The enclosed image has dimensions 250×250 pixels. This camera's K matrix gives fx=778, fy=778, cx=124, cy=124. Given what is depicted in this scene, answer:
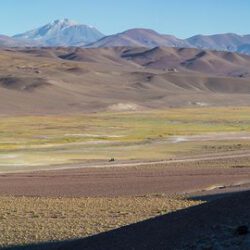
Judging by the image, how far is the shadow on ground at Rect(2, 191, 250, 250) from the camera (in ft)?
42.2

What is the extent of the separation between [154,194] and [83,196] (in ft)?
→ 9.02

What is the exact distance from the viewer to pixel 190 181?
113 feet

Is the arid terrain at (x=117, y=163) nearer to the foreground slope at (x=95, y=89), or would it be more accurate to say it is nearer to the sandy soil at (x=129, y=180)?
the sandy soil at (x=129, y=180)

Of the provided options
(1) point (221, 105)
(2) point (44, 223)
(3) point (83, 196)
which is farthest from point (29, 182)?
(1) point (221, 105)

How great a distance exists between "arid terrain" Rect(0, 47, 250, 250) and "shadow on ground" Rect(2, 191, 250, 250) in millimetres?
38

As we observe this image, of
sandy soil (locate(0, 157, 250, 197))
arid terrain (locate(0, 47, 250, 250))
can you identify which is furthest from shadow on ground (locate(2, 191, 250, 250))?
sandy soil (locate(0, 157, 250, 197))

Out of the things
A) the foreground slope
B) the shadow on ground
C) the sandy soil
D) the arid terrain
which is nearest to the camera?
the shadow on ground

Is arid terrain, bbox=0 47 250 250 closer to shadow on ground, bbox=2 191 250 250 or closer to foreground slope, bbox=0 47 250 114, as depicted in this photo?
shadow on ground, bbox=2 191 250 250

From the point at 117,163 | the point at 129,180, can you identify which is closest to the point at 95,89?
the point at 117,163

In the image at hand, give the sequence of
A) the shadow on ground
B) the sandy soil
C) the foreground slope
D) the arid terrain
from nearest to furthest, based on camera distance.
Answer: the shadow on ground < the arid terrain < the sandy soil < the foreground slope

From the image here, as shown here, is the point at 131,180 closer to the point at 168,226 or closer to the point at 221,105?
the point at 168,226

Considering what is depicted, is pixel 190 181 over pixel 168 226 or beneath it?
beneath

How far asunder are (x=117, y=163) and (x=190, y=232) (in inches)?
1279

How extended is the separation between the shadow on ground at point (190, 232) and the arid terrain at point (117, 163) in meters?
0.04
